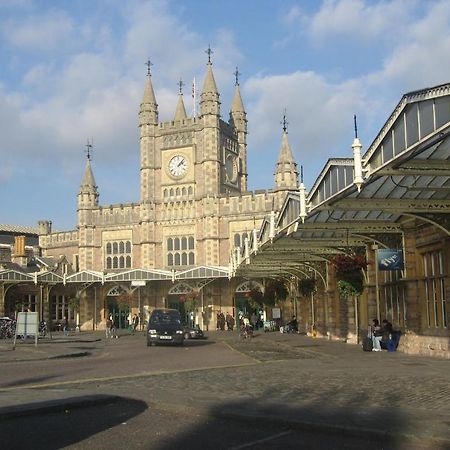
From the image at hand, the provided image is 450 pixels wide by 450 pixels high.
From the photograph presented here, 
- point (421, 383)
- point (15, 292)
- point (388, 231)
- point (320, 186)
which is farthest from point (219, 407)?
point (15, 292)

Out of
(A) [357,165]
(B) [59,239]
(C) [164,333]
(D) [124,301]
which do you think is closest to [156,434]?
(A) [357,165]

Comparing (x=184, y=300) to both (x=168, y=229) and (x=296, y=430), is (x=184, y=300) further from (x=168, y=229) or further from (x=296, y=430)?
(x=296, y=430)

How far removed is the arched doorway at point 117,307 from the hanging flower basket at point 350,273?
37.4 m

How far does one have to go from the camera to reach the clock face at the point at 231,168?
210 feet

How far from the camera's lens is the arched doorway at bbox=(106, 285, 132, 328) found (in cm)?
5844

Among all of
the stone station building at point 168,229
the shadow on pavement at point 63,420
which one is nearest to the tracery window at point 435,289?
the shadow on pavement at point 63,420

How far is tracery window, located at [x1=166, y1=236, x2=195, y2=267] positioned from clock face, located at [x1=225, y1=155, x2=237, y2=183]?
28.9 feet

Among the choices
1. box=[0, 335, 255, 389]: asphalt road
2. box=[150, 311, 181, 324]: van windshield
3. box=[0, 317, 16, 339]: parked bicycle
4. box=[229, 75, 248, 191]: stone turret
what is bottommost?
box=[0, 335, 255, 389]: asphalt road

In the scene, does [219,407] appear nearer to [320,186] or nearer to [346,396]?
[346,396]

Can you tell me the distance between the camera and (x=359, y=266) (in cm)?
2178

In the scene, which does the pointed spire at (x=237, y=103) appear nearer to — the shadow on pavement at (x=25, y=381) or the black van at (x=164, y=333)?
the black van at (x=164, y=333)

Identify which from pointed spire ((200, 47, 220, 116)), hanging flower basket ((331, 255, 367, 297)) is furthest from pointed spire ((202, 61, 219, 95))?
hanging flower basket ((331, 255, 367, 297))

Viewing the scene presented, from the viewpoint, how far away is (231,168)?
64.9 metres

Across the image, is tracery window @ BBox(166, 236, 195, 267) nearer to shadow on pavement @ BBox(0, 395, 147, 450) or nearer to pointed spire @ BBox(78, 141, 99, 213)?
pointed spire @ BBox(78, 141, 99, 213)
